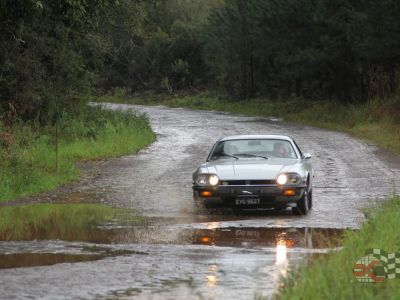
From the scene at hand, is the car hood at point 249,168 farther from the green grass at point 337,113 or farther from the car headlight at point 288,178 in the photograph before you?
the green grass at point 337,113

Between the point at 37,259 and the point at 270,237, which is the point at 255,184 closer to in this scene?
the point at 270,237

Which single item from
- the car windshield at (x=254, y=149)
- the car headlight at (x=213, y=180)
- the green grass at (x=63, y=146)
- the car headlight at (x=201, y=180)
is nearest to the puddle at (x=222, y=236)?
the car headlight at (x=213, y=180)

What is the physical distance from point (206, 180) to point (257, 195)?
3.04 feet

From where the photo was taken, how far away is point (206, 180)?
47.2ft

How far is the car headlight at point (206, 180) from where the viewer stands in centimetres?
1427

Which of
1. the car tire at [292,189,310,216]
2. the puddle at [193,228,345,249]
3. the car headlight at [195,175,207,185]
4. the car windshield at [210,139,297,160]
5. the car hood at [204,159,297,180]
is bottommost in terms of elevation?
the car tire at [292,189,310,216]

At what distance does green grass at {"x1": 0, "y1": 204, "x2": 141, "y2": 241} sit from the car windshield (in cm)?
224

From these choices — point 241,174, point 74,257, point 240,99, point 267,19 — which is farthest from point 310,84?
point 74,257

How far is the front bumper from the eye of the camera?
552 inches

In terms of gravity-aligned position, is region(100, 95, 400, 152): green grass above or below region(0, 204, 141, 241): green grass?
below

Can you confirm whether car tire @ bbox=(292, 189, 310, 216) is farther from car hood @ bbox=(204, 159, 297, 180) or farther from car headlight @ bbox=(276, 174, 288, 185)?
car hood @ bbox=(204, 159, 297, 180)

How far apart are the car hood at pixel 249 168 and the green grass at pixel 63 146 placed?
413 cm

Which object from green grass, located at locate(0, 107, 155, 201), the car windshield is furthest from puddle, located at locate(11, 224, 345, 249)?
green grass, located at locate(0, 107, 155, 201)

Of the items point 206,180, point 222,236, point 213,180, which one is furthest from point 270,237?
point 206,180
